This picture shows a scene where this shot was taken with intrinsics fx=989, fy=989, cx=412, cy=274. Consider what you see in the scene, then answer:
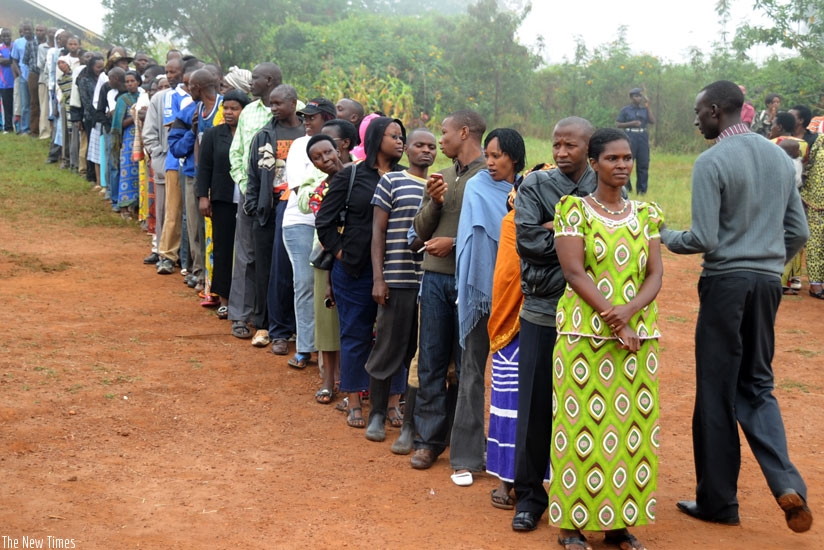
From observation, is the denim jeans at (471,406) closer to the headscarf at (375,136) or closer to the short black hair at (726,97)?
the headscarf at (375,136)

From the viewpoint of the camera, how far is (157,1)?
74.0 ft

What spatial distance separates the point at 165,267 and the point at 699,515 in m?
7.01

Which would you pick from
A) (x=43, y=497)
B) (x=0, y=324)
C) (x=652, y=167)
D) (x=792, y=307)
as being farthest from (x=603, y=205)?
(x=652, y=167)

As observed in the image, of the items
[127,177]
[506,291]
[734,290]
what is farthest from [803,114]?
[127,177]

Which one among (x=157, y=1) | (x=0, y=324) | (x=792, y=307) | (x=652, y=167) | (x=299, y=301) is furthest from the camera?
(x=157, y=1)

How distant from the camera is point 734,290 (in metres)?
4.72

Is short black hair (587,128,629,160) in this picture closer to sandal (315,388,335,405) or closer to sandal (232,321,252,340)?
sandal (315,388,335,405)

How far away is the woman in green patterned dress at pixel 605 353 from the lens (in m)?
4.29

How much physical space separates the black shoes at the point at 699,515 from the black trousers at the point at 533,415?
785mm

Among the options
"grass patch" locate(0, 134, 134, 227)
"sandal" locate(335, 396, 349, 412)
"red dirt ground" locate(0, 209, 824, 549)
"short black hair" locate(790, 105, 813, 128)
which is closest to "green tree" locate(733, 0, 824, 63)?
"short black hair" locate(790, 105, 813, 128)

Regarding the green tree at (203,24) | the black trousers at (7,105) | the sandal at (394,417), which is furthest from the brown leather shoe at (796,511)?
the green tree at (203,24)

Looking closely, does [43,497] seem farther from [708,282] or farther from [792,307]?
[792,307]

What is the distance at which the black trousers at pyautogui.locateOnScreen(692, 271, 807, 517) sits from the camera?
4.72 metres

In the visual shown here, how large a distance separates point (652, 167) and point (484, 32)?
6290mm
